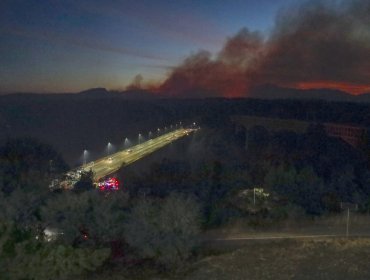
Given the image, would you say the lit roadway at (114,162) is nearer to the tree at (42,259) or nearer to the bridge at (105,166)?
the bridge at (105,166)

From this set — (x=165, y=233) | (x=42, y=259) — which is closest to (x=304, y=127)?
(x=165, y=233)

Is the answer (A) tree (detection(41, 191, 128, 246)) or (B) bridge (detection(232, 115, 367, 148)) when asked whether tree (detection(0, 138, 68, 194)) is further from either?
(B) bridge (detection(232, 115, 367, 148))

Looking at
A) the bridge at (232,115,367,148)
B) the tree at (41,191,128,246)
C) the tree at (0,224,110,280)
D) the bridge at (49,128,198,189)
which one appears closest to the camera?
the tree at (0,224,110,280)

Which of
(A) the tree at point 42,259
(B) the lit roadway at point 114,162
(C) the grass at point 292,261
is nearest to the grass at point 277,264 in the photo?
(C) the grass at point 292,261

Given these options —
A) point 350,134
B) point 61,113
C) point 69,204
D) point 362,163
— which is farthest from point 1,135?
point 69,204

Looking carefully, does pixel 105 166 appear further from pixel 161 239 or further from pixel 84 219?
pixel 161 239

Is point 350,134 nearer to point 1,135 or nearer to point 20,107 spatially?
point 1,135

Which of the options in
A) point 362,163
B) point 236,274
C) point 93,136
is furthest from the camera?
point 93,136

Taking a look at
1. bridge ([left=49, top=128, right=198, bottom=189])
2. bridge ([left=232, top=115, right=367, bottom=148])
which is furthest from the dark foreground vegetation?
bridge ([left=232, top=115, right=367, bottom=148])
